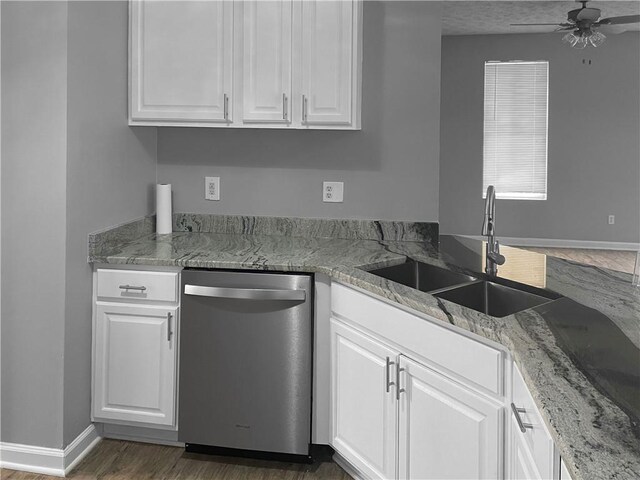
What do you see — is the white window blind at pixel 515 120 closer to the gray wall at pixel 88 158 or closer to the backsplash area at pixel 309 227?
the backsplash area at pixel 309 227

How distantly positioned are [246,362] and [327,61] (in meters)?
1.30

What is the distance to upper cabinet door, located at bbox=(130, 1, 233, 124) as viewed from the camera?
279cm

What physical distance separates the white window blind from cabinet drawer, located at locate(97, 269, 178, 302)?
632cm

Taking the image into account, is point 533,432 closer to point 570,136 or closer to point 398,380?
point 398,380

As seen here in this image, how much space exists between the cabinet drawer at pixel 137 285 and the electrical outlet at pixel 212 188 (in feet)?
2.44

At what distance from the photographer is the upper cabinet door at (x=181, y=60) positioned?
279 cm

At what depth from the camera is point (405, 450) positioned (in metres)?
2.06

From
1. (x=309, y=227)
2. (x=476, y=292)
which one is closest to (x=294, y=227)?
(x=309, y=227)

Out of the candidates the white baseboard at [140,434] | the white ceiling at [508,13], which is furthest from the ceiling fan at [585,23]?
the white baseboard at [140,434]

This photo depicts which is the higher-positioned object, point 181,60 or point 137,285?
point 181,60

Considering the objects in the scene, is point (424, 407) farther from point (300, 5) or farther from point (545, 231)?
point (545, 231)

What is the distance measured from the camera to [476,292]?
2188 millimetres

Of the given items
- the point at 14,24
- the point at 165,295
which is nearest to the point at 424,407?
the point at 165,295

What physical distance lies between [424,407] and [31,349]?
1531mm
